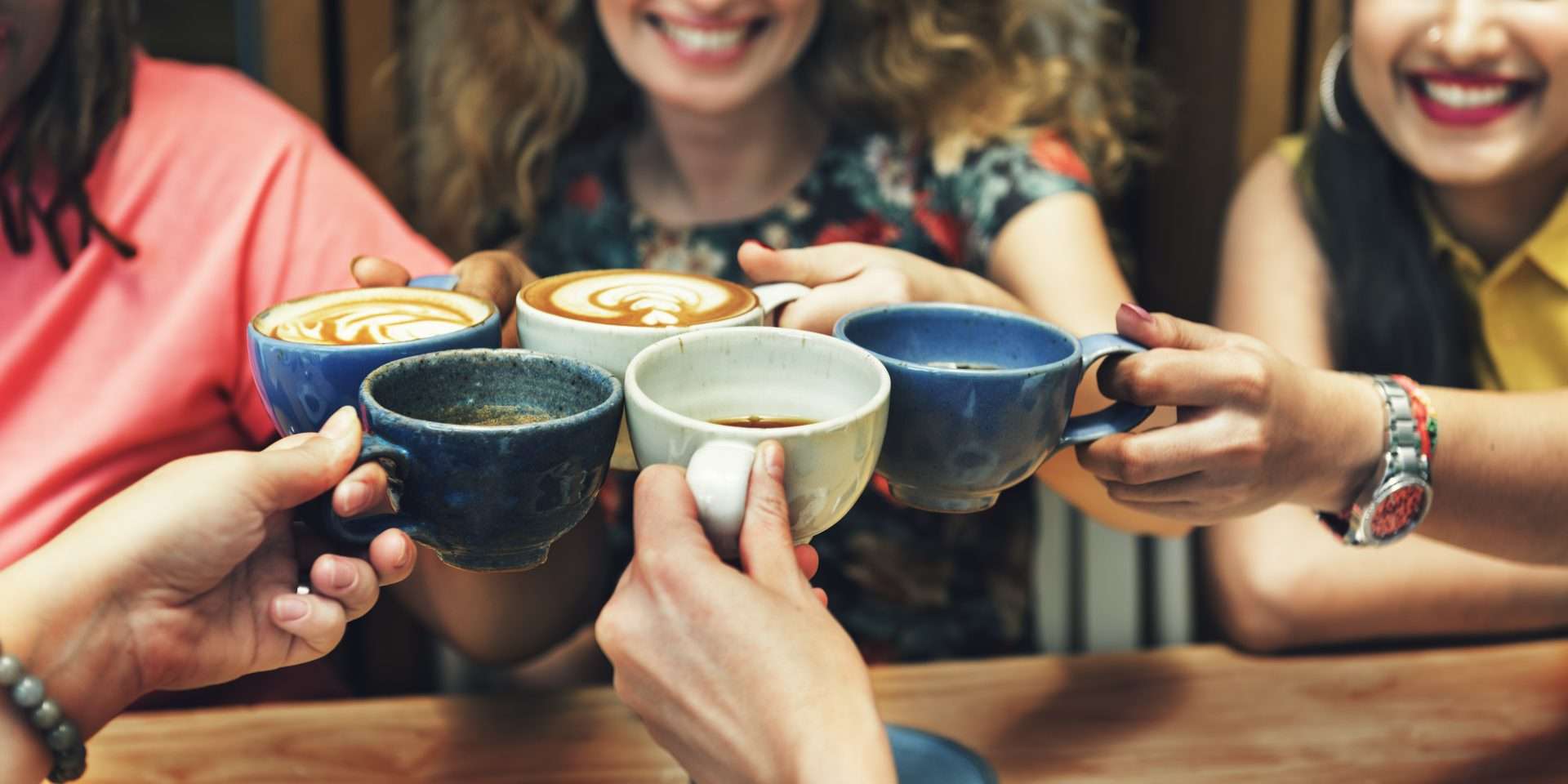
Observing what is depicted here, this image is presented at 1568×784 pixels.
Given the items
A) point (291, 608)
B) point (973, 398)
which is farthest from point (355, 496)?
point (973, 398)

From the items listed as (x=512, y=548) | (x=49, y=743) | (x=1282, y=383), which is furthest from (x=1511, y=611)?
(x=49, y=743)

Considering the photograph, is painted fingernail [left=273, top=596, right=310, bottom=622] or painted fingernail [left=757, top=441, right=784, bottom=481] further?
painted fingernail [left=273, top=596, right=310, bottom=622]

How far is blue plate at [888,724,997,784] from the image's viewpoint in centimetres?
100

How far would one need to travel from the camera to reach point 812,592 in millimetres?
757

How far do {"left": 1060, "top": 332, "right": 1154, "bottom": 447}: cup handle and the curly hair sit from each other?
2.58 feet

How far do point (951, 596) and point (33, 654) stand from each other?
1.21 metres

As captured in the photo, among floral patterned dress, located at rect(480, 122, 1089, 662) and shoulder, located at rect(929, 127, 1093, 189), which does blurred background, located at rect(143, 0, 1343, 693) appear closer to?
floral patterned dress, located at rect(480, 122, 1089, 662)

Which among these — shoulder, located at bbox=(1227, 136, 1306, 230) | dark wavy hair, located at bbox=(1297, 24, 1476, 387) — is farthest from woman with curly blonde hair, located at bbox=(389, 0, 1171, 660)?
dark wavy hair, located at bbox=(1297, 24, 1476, 387)

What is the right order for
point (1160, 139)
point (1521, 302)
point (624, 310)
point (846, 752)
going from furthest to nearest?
1. point (1160, 139)
2. point (1521, 302)
3. point (624, 310)
4. point (846, 752)

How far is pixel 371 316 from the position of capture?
89 cm

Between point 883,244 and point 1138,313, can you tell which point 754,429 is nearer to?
point 1138,313

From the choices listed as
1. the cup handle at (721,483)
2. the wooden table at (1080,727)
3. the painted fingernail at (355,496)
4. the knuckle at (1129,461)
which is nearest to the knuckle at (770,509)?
the cup handle at (721,483)

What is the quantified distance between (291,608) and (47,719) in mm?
149

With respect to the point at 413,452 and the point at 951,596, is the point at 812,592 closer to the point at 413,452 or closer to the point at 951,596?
the point at 413,452
